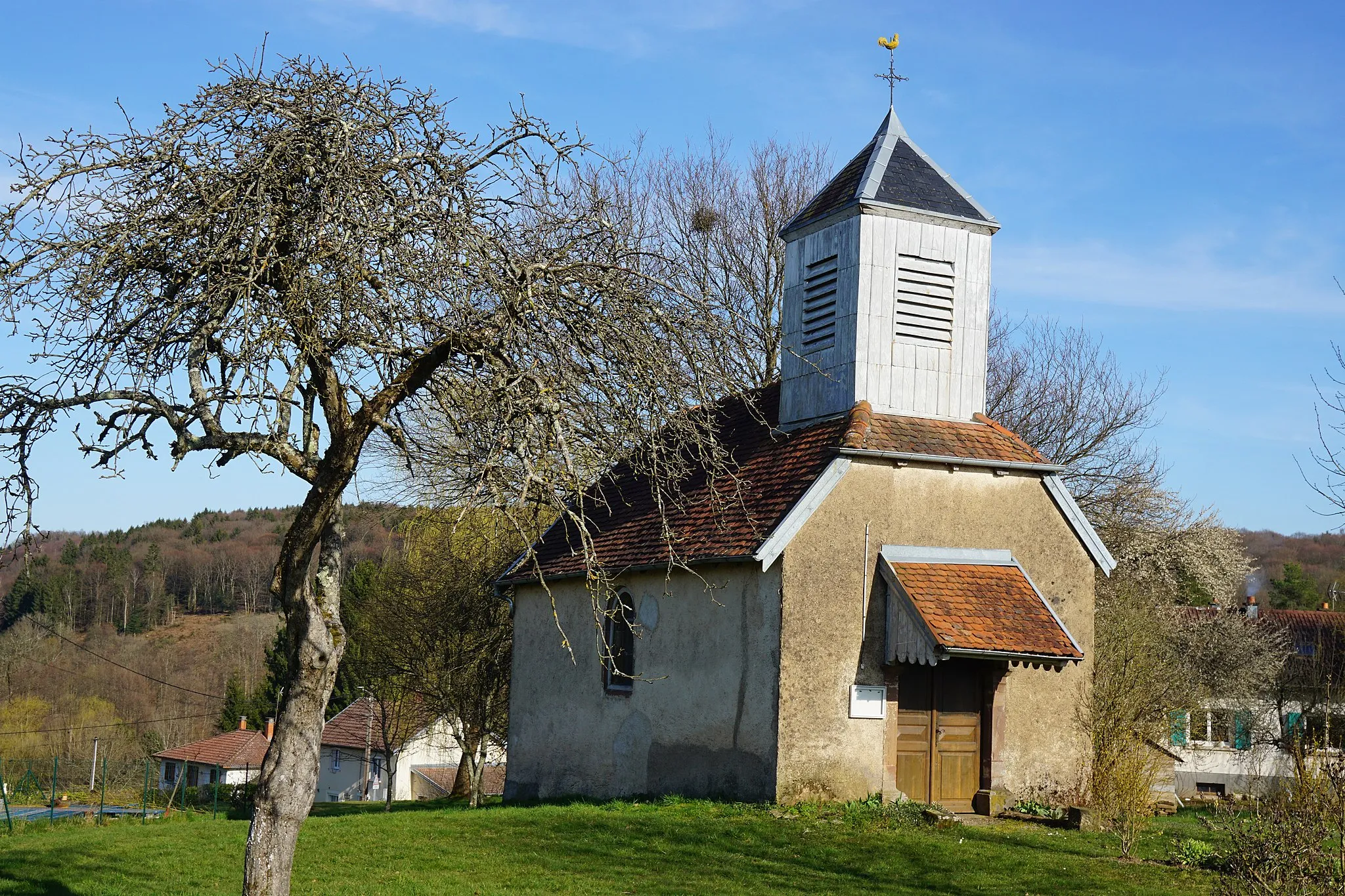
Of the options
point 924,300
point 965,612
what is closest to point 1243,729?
point 924,300

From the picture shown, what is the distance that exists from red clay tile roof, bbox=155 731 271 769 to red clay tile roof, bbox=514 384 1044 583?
1854 inches

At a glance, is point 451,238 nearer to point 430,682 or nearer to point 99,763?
point 430,682

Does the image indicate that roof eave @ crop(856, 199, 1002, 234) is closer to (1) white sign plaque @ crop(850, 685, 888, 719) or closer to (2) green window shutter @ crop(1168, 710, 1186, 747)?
(1) white sign plaque @ crop(850, 685, 888, 719)

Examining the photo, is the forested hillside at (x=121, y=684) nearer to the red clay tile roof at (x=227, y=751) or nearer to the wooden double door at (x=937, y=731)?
the red clay tile roof at (x=227, y=751)

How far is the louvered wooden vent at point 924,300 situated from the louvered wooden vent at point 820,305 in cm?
103

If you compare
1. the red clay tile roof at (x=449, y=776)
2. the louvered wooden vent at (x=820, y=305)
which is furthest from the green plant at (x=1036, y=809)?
the red clay tile roof at (x=449, y=776)

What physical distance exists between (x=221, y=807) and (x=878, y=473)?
36.8 meters

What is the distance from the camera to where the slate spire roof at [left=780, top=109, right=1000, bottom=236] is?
19375mm

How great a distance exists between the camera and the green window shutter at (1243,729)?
141 ft

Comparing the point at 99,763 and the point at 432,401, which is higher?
the point at 432,401

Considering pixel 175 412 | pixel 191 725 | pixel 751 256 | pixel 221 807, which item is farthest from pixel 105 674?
pixel 175 412

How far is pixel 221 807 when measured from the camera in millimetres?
46094

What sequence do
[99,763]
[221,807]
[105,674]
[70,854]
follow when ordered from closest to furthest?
[70,854], [221,807], [99,763], [105,674]

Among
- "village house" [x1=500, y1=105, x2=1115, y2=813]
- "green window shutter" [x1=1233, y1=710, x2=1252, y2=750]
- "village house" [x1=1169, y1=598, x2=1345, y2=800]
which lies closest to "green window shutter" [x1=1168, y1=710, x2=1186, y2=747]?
"village house" [x1=500, y1=105, x2=1115, y2=813]
